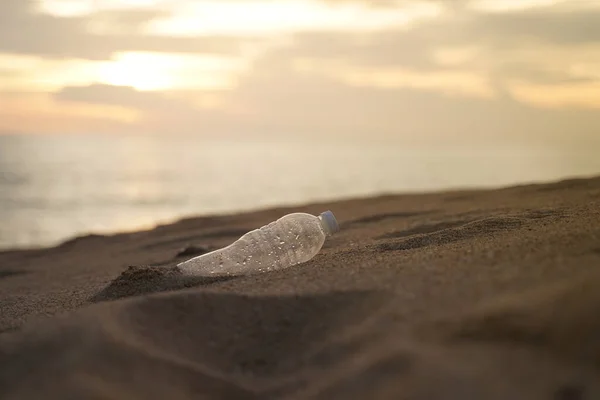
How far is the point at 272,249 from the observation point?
2877 millimetres

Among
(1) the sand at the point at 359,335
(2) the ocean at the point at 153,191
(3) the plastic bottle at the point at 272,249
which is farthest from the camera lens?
(2) the ocean at the point at 153,191

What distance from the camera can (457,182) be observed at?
22656 millimetres

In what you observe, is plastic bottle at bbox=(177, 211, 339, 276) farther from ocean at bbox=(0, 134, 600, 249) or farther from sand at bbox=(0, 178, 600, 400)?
ocean at bbox=(0, 134, 600, 249)

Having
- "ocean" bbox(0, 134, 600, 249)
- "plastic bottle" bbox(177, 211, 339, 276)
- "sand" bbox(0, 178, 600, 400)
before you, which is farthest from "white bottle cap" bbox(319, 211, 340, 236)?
"ocean" bbox(0, 134, 600, 249)

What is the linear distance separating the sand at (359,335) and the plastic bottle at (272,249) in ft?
1.92

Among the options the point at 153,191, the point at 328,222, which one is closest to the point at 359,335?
the point at 328,222

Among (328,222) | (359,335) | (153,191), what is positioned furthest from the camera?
(153,191)

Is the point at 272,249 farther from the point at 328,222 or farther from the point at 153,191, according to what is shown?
the point at 153,191

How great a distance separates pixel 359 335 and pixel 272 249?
4.55ft

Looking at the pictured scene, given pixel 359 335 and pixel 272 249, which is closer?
pixel 359 335

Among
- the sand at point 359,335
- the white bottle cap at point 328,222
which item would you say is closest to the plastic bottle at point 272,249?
the white bottle cap at point 328,222

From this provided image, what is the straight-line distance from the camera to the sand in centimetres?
132

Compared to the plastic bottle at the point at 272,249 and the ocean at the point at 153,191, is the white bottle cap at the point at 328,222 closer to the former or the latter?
the plastic bottle at the point at 272,249

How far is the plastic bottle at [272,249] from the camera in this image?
9.13ft
